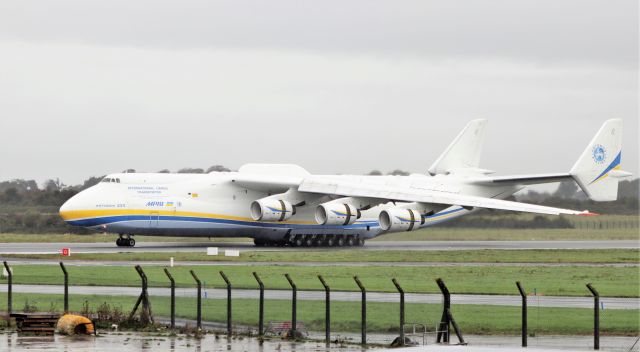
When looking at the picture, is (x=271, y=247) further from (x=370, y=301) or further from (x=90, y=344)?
(x=90, y=344)

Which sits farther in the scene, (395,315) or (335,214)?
(335,214)

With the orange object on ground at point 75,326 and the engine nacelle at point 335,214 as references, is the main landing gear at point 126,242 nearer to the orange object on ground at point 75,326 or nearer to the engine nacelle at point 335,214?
the engine nacelle at point 335,214

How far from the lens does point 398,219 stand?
192ft

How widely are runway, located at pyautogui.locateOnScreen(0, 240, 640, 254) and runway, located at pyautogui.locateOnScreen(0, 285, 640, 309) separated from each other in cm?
2084

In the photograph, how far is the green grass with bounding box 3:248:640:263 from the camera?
47.6 metres

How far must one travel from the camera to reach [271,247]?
5972 centimetres

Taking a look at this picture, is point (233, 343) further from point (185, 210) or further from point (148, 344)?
point (185, 210)

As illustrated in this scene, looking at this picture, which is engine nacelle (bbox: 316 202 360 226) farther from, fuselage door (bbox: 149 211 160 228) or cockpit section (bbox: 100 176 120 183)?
cockpit section (bbox: 100 176 120 183)

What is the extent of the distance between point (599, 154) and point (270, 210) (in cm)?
2022

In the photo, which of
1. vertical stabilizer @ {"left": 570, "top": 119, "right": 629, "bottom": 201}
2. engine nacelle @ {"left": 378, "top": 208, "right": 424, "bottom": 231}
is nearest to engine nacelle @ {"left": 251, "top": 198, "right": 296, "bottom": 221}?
engine nacelle @ {"left": 378, "top": 208, "right": 424, "bottom": 231}

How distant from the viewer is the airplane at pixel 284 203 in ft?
182

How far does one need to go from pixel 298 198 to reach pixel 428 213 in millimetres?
6791

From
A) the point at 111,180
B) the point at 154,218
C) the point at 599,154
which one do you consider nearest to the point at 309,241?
the point at 154,218

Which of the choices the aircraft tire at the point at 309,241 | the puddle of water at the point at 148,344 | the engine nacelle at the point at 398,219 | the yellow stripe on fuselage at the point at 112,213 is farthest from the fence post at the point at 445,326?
the aircraft tire at the point at 309,241
